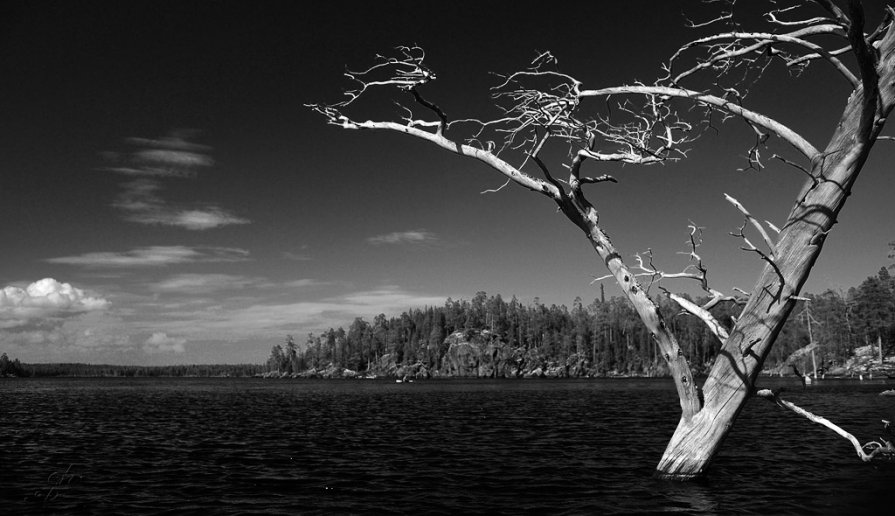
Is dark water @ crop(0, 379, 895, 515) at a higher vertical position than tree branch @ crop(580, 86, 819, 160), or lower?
lower

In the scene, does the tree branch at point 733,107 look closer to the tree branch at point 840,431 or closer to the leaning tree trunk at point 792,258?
the leaning tree trunk at point 792,258

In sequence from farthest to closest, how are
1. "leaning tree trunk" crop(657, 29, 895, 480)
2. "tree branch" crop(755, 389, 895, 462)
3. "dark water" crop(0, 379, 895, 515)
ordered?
"dark water" crop(0, 379, 895, 515)
"tree branch" crop(755, 389, 895, 462)
"leaning tree trunk" crop(657, 29, 895, 480)

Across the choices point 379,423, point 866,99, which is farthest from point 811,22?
point 379,423

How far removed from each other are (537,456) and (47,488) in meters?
12.8

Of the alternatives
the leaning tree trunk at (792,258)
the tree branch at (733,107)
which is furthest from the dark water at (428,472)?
the tree branch at (733,107)

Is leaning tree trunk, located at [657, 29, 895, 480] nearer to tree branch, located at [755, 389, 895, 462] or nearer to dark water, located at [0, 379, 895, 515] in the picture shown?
tree branch, located at [755, 389, 895, 462]

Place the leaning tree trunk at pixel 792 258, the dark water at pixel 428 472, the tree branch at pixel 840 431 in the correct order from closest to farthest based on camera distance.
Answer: the leaning tree trunk at pixel 792 258
the tree branch at pixel 840 431
the dark water at pixel 428 472

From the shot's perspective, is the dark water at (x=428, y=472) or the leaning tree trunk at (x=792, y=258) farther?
the dark water at (x=428, y=472)

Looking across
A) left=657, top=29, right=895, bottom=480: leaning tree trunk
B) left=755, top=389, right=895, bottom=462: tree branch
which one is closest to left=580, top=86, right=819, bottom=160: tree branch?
left=657, top=29, right=895, bottom=480: leaning tree trunk

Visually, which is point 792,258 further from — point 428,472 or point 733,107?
point 428,472

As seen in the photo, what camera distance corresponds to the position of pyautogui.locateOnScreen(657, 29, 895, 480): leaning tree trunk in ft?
26.7

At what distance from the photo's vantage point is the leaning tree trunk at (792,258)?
320 inches

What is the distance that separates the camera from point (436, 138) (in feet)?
35.7

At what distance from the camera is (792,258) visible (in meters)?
8.78
